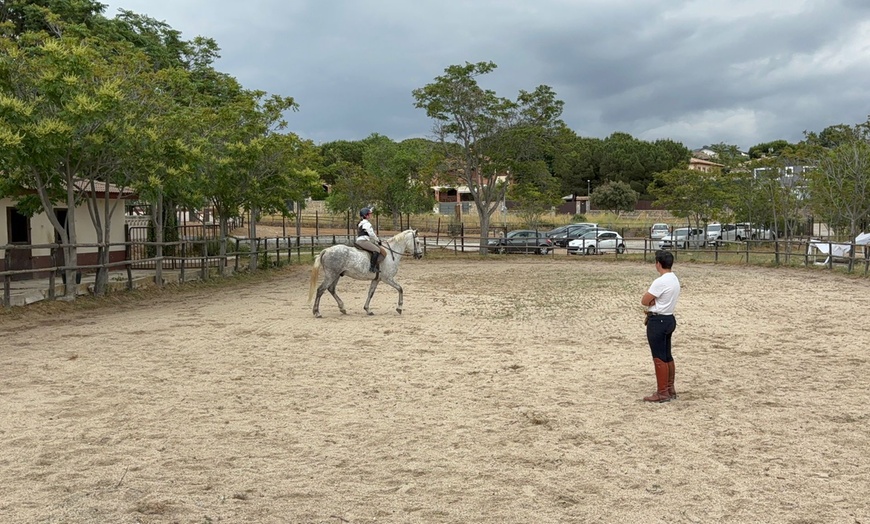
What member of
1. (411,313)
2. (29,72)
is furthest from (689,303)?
(29,72)

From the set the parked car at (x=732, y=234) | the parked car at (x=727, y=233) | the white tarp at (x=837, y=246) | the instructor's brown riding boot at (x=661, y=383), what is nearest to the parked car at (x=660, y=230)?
the parked car at (x=727, y=233)

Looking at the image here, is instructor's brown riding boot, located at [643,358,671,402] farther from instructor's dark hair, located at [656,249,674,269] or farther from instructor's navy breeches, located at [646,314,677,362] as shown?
instructor's dark hair, located at [656,249,674,269]

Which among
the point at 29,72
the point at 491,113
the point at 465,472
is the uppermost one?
Answer: the point at 491,113

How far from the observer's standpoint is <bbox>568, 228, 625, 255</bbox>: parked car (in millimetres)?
33312

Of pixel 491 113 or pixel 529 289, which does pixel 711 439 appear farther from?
pixel 491 113

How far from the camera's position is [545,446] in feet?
19.0

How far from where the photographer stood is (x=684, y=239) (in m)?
37.2

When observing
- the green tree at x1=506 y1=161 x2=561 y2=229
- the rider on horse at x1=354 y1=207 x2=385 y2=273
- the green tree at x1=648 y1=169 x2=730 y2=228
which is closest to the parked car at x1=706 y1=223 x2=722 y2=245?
the green tree at x1=648 y1=169 x2=730 y2=228

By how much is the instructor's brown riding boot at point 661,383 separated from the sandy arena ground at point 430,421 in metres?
0.14

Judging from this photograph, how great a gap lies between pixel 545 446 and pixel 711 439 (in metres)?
1.35

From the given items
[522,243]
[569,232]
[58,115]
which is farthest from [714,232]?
[58,115]

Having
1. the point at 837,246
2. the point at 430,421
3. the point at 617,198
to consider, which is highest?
the point at 617,198

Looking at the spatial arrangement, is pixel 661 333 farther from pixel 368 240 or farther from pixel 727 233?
pixel 727 233

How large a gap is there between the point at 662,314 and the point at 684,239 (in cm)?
3202
